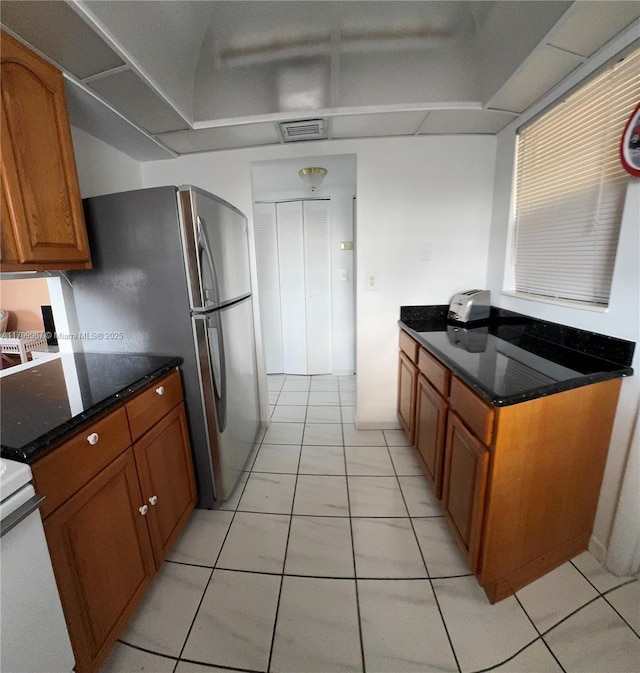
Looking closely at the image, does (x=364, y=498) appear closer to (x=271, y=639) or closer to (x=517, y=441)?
(x=271, y=639)

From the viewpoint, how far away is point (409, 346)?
1981 millimetres

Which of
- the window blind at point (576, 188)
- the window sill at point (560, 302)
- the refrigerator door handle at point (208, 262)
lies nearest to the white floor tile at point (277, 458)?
the refrigerator door handle at point (208, 262)

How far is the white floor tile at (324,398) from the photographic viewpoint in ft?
9.53

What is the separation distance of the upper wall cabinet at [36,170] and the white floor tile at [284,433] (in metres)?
1.71

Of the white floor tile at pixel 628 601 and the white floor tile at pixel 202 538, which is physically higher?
the white floor tile at pixel 628 601

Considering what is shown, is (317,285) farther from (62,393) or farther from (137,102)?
(62,393)

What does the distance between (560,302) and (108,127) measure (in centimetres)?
266

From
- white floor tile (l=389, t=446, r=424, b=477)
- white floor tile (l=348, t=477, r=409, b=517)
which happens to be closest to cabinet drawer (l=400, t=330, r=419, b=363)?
white floor tile (l=389, t=446, r=424, b=477)

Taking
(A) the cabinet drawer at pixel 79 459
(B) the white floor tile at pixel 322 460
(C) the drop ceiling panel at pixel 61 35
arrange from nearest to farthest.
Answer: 1. (A) the cabinet drawer at pixel 79 459
2. (C) the drop ceiling panel at pixel 61 35
3. (B) the white floor tile at pixel 322 460

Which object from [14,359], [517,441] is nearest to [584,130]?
[517,441]

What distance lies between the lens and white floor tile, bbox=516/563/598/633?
1.11m

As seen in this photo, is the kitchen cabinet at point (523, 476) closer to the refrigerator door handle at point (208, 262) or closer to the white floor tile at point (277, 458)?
the white floor tile at point (277, 458)

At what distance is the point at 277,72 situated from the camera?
1532mm

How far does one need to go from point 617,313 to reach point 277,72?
1987mm
